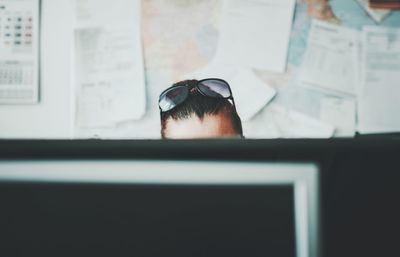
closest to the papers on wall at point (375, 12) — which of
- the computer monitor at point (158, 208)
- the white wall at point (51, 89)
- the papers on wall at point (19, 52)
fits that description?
the white wall at point (51, 89)

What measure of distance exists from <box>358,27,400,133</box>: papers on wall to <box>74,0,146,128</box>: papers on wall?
0.69 m

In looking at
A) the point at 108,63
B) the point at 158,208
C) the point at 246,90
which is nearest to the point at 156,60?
the point at 108,63

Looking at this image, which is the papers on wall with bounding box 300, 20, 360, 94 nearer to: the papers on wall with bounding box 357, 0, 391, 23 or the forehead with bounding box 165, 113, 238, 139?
the papers on wall with bounding box 357, 0, 391, 23

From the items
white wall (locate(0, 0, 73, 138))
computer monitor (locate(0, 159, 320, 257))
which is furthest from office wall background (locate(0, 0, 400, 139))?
computer monitor (locate(0, 159, 320, 257))

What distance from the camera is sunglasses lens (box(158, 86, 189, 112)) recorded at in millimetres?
919

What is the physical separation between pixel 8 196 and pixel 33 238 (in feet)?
0.11

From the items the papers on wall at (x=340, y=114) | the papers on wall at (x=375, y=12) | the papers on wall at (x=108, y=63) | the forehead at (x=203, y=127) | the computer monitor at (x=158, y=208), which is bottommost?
the computer monitor at (x=158, y=208)

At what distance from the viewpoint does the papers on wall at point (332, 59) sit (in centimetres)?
126

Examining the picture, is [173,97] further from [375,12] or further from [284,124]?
[375,12]

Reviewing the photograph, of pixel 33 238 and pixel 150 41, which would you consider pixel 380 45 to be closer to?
pixel 150 41

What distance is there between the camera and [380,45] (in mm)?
1259

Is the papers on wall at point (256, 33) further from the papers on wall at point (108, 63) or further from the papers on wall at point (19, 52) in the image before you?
the papers on wall at point (19, 52)

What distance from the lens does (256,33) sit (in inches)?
50.7

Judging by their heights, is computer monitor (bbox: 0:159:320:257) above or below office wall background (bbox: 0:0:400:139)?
below
